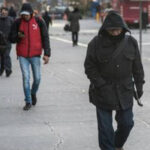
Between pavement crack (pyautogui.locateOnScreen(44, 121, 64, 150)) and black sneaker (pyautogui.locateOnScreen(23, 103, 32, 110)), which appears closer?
pavement crack (pyautogui.locateOnScreen(44, 121, 64, 150))

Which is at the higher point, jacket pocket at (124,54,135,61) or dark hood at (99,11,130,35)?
dark hood at (99,11,130,35)

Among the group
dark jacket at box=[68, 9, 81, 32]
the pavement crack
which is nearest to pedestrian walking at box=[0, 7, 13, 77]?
the pavement crack

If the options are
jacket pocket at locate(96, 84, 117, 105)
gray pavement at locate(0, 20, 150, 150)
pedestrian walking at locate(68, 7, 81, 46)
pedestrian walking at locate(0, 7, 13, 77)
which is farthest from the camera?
pedestrian walking at locate(68, 7, 81, 46)

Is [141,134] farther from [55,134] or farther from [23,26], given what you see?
[23,26]

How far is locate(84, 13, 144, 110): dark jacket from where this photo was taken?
6.82 meters

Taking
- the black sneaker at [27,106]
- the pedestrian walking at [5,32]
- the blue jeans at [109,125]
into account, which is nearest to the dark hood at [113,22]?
the blue jeans at [109,125]

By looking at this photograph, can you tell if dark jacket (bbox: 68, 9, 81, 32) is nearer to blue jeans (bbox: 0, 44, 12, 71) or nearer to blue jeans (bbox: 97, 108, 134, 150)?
blue jeans (bbox: 0, 44, 12, 71)

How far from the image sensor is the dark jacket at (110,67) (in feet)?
22.4

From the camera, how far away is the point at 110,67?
6848mm

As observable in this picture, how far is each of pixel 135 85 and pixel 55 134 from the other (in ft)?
7.09

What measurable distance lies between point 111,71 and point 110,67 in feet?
0.14

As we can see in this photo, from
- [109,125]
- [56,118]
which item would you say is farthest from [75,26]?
[109,125]

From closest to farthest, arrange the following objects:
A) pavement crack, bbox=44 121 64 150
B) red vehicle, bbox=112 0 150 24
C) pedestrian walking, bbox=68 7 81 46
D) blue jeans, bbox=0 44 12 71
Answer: pavement crack, bbox=44 121 64 150 → blue jeans, bbox=0 44 12 71 → pedestrian walking, bbox=68 7 81 46 → red vehicle, bbox=112 0 150 24

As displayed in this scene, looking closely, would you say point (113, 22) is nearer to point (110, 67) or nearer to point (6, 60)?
point (110, 67)
